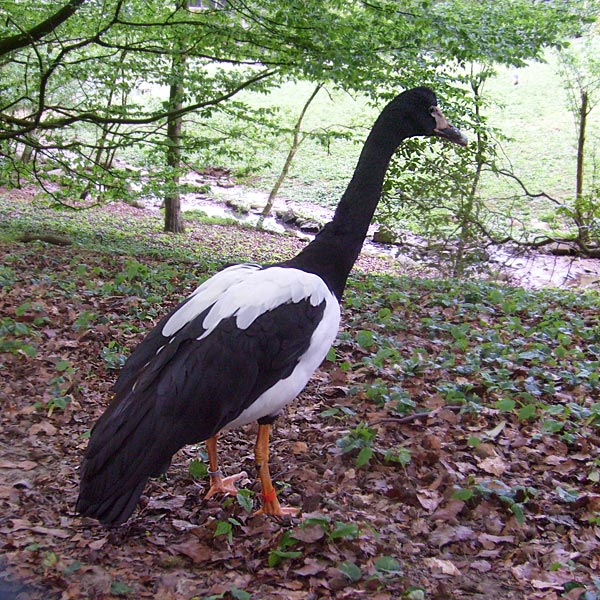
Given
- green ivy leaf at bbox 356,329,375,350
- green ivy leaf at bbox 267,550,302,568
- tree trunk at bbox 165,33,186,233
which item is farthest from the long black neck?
tree trunk at bbox 165,33,186,233

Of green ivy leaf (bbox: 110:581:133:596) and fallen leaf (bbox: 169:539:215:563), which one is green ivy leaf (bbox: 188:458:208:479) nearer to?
fallen leaf (bbox: 169:539:215:563)

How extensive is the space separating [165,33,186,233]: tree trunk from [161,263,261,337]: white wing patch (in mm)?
6848

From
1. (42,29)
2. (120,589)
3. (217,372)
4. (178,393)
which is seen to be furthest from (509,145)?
(120,589)

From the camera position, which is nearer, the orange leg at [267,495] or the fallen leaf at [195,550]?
the fallen leaf at [195,550]

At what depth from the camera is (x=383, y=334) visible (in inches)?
237

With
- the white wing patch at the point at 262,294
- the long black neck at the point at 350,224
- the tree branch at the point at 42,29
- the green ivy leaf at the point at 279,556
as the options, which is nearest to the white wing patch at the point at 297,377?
the white wing patch at the point at 262,294

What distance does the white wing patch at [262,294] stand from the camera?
11.1 ft

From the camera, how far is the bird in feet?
10.2

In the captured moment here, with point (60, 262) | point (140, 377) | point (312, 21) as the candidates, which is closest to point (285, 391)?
point (140, 377)

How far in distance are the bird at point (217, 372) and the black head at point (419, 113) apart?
97 cm

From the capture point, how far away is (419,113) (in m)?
4.39

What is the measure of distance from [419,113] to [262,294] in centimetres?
183

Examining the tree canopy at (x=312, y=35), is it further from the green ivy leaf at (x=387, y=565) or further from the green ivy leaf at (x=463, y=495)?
the green ivy leaf at (x=387, y=565)

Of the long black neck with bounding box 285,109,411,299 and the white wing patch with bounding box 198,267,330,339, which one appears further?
the long black neck with bounding box 285,109,411,299
